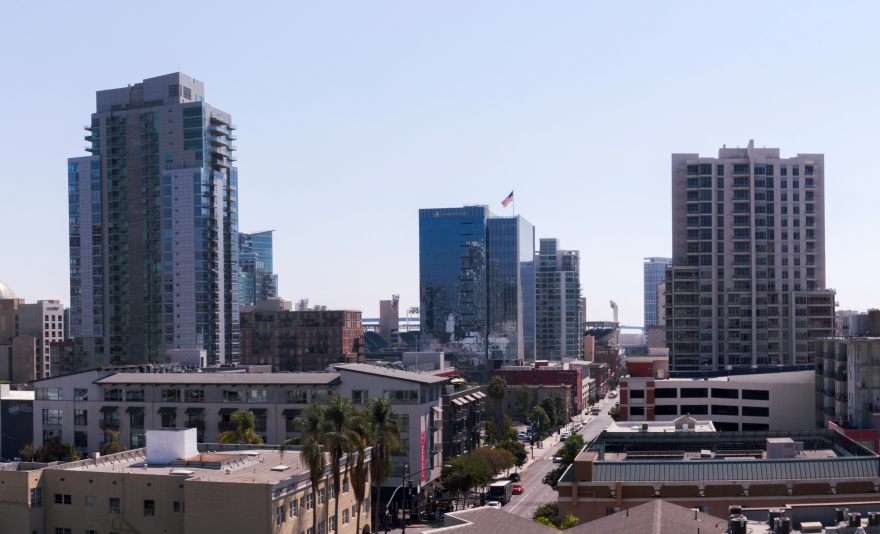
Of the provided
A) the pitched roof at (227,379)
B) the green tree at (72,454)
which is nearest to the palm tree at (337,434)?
the pitched roof at (227,379)

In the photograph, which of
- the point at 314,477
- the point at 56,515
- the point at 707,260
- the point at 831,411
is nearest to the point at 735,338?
the point at 707,260

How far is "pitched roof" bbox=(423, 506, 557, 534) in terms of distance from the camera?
168 feet

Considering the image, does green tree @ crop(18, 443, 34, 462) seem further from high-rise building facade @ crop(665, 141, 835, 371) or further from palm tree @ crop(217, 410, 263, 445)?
high-rise building facade @ crop(665, 141, 835, 371)

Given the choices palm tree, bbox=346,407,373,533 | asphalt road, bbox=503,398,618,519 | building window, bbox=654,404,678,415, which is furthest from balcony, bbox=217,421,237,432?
building window, bbox=654,404,678,415

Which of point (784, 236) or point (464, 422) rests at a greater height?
point (784, 236)

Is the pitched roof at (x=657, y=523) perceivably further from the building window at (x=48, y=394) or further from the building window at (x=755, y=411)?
the building window at (x=48, y=394)

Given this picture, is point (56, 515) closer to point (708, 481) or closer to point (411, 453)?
point (411, 453)

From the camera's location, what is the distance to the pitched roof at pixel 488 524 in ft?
168

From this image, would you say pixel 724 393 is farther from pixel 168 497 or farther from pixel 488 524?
pixel 488 524

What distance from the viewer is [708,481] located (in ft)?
224

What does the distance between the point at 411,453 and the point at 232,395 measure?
87.5 ft

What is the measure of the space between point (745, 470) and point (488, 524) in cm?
2658

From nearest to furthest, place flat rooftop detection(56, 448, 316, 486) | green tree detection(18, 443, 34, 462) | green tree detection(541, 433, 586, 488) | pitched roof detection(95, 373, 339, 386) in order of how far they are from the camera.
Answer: flat rooftop detection(56, 448, 316, 486), pitched roof detection(95, 373, 339, 386), green tree detection(18, 443, 34, 462), green tree detection(541, 433, 586, 488)

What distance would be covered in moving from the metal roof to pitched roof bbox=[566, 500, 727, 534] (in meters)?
13.0
